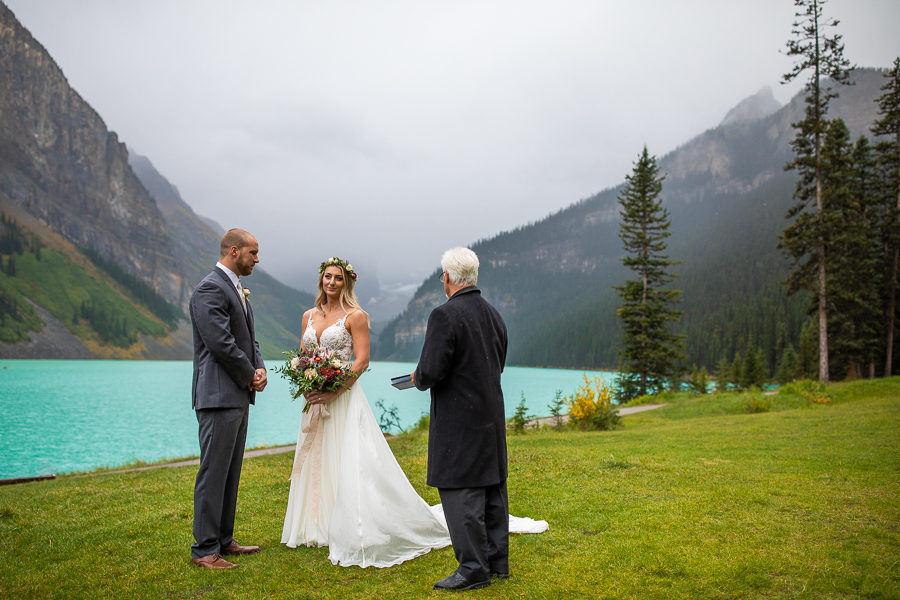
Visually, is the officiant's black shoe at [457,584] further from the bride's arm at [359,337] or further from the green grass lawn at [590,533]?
the bride's arm at [359,337]

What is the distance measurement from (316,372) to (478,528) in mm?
2122

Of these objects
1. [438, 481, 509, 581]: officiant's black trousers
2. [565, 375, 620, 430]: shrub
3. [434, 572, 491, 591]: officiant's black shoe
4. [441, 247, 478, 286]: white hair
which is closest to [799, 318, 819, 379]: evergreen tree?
[565, 375, 620, 430]: shrub

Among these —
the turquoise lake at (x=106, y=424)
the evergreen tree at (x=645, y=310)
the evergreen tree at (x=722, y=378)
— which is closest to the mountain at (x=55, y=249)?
the turquoise lake at (x=106, y=424)

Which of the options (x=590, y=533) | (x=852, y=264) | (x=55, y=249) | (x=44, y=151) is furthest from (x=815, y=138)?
(x=44, y=151)

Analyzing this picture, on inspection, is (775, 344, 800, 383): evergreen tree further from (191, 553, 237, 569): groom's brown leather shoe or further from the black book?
(191, 553, 237, 569): groom's brown leather shoe

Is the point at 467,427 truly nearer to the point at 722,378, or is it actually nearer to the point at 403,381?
the point at 403,381

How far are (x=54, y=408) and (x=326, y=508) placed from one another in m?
38.0

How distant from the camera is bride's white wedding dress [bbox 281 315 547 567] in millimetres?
4852

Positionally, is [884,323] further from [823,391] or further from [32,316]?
[32,316]

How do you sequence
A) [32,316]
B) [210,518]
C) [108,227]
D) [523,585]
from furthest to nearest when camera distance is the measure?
[108,227] < [32,316] < [210,518] < [523,585]

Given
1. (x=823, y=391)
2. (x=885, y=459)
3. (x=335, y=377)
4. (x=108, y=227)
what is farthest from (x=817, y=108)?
(x=108, y=227)

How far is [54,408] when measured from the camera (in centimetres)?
3459

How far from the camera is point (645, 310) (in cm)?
3158

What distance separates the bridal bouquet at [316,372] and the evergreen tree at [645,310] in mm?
28021
